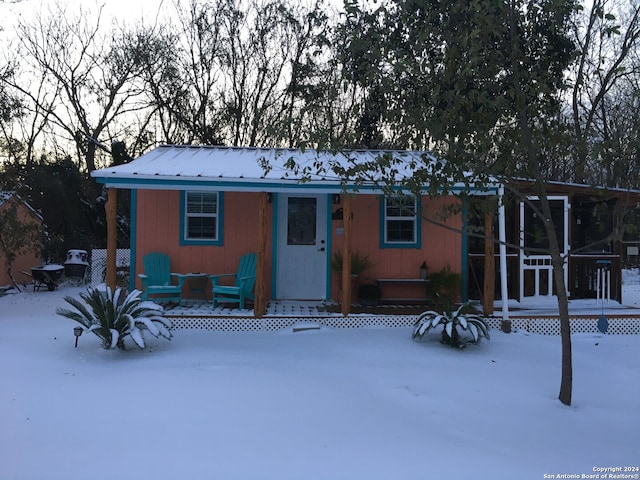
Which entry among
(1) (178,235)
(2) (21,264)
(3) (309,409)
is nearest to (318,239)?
(1) (178,235)

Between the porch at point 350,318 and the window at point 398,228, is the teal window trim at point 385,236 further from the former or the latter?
the porch at point 350,318

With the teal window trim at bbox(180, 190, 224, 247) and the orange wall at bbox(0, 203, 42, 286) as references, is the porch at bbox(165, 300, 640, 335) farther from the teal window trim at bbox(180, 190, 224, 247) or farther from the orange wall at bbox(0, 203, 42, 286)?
the orange wall at bbox(0, 203, 42, 286)

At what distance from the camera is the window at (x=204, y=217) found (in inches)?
343

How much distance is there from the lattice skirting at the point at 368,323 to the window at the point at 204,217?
68.6 inches

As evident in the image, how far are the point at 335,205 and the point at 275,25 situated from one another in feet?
40.3

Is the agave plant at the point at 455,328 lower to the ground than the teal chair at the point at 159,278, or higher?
lower

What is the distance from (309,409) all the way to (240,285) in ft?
12.5

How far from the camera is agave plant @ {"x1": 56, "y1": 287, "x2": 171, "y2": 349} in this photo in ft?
19.5

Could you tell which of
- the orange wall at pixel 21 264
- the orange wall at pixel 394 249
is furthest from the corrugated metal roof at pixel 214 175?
the orange wall at pixel 21 264

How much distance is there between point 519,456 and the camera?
372 cm

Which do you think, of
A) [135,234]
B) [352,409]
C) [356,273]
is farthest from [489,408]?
[135,234]

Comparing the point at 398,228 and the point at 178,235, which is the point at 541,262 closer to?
the point at 398,228

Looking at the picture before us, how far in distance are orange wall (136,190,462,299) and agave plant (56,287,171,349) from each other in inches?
91.9

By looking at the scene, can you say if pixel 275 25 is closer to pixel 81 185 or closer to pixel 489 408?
pixel 81 185
